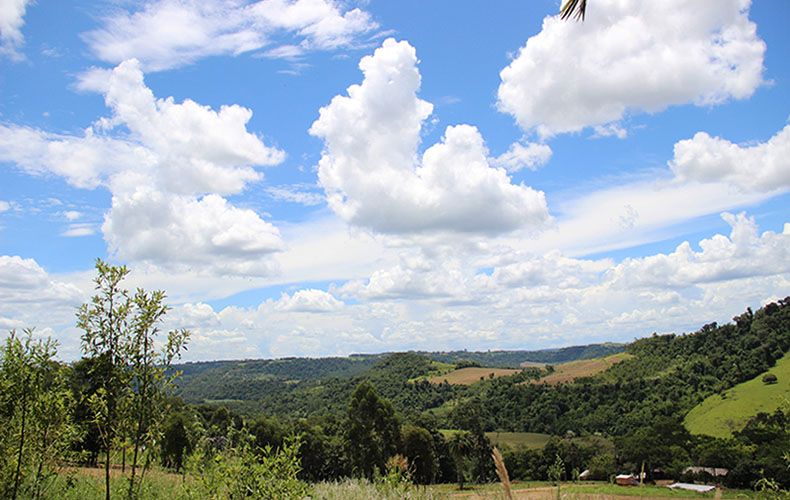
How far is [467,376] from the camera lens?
177250 millimetres

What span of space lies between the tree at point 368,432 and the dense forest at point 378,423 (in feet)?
0.36

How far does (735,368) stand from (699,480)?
72.8m

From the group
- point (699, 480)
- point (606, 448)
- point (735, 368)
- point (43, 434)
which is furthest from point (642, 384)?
point (43, 434)

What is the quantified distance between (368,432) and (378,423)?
50.0 inches

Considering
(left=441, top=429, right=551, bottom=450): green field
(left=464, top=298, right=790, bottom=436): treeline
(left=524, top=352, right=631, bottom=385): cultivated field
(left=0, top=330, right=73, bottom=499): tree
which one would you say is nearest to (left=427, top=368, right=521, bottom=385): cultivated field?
(left=464, top=298, right=790, bottom=436): treeline

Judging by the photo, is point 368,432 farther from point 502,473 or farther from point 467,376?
point 467,376

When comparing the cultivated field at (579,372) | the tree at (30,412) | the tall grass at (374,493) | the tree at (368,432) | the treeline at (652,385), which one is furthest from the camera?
the cultivated field at (579,372)

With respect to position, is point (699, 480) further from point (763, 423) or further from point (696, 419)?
point (696, 419)

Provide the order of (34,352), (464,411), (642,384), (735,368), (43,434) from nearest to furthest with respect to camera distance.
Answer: (34,352) < (43,434) < (464,411) < (735,368) < (642,384)

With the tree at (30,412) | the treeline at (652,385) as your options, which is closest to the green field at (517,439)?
the treeline at (652,385)

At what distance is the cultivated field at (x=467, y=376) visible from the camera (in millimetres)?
169837

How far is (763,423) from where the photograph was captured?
230ft

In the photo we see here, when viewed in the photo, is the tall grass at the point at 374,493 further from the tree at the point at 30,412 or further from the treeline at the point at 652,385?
the treeline at the point at 652,385

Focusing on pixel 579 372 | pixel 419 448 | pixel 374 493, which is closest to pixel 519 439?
pixel 579 372
